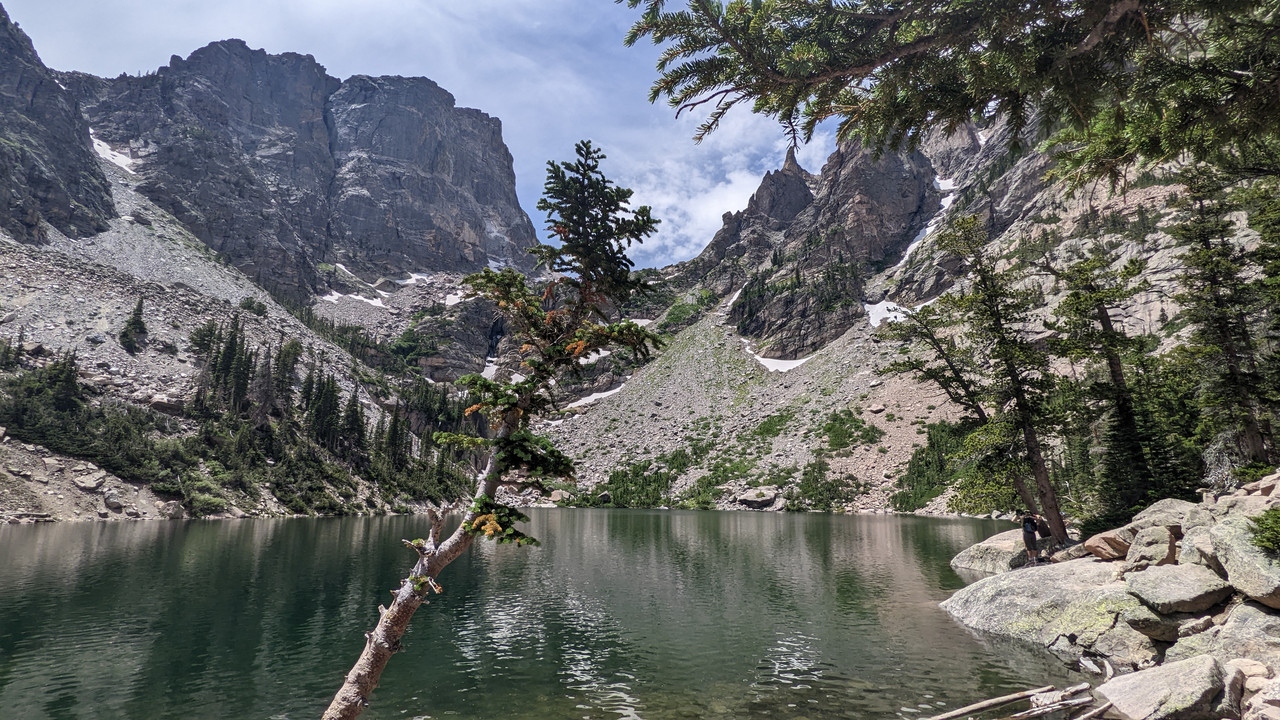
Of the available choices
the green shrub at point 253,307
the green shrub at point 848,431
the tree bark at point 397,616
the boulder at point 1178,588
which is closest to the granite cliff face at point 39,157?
the green shrub at point 253,307

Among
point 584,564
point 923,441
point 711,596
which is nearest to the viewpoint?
point 711,596

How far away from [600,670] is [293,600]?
61.3ft

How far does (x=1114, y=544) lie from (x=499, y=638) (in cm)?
2347

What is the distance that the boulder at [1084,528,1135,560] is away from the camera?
1947cm

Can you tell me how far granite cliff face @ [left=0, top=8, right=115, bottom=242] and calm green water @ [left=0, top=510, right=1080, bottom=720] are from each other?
436ft

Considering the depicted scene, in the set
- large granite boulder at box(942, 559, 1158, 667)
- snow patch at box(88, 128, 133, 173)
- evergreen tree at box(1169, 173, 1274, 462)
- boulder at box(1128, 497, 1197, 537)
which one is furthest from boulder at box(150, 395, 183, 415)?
snow patch at box(88, 128, 133, 173)

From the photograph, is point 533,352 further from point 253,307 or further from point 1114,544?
point 253,307

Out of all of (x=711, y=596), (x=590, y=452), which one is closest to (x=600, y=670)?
(x=711, y=596)

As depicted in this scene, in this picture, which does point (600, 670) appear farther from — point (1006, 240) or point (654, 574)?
point (1006, 240)

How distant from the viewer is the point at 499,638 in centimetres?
2142

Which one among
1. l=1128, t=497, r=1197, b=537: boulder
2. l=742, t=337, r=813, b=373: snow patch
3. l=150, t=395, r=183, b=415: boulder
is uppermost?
l=742, t=337, r=813, b=373: snow patch

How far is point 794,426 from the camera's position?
474 feet

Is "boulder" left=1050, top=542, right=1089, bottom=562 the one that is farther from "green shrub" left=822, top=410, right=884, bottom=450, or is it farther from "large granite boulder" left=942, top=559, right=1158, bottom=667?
"green shrub" left=822, top=410, right=884, bottom=450

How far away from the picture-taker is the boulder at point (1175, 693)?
972 cm
